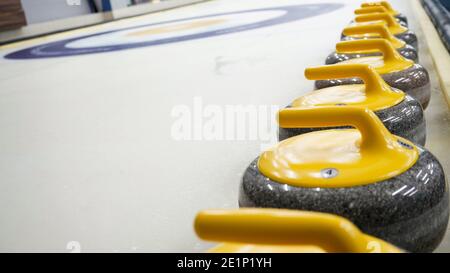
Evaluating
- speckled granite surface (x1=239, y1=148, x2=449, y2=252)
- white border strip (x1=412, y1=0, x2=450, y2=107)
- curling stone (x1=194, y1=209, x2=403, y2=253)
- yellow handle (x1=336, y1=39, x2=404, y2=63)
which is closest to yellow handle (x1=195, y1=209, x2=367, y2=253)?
curling stone (x1=194, y1=209, x2=403, y2=253)

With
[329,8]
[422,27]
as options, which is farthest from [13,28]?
[422,27]

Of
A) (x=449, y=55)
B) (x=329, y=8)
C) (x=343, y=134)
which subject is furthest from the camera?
(x=329, y=8)

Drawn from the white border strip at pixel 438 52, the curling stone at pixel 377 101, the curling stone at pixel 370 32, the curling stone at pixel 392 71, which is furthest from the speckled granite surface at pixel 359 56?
the curling stone at pixel 377 101

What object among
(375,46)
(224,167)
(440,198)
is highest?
(375,46)

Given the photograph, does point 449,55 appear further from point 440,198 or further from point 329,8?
point 329,8

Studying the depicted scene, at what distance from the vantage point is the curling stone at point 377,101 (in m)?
0.94

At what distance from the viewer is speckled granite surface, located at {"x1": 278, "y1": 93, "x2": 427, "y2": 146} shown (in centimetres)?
93

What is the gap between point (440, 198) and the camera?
27.1 inches

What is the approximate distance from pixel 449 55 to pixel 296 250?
2180mm

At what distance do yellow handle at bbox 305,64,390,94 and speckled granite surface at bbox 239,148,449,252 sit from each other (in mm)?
318

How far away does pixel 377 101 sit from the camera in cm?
96

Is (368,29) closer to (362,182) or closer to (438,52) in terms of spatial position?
(362,182)

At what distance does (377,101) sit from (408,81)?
33 centimetres

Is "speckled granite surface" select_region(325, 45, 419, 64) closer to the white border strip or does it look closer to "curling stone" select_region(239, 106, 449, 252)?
the white border strip
